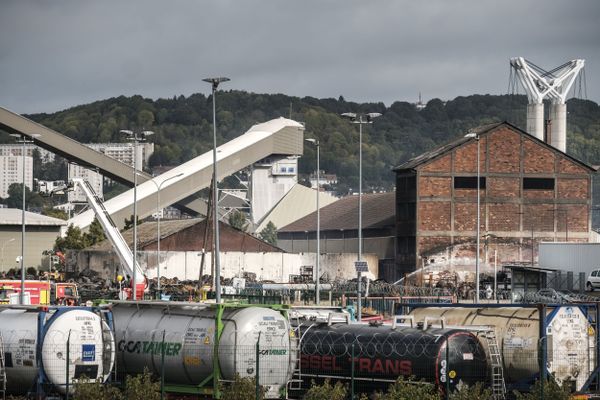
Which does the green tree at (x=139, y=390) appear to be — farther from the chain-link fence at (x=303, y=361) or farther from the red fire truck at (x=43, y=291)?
the red fire truck at (x=43, y=291)

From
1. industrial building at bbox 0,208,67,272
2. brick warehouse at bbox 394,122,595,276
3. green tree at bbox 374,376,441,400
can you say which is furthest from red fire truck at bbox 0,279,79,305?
industrial building at bbox 0,208,67,272

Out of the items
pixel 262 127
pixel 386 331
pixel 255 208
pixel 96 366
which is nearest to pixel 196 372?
pixel 96 366

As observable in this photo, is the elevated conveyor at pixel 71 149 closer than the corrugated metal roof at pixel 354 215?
No

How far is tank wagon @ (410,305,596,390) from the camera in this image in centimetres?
3148

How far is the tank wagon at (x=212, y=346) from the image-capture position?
97.0ft

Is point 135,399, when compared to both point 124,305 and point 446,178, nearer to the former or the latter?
point 124,305

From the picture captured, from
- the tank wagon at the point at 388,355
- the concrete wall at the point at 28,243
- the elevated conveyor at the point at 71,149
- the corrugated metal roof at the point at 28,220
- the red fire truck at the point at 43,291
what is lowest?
the tank wagon at the point at 388,355

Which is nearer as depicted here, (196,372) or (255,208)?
(196,372)

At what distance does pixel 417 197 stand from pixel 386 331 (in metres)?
66.0

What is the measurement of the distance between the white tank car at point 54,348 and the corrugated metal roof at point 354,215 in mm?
76632

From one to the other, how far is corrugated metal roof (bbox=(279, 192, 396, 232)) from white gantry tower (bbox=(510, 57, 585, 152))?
16148mm

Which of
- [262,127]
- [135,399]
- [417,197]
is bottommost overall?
[135,399]

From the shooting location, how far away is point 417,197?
96.2 m

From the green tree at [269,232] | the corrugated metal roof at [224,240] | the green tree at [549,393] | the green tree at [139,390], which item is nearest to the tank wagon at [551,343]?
the green tree at [549,393]
